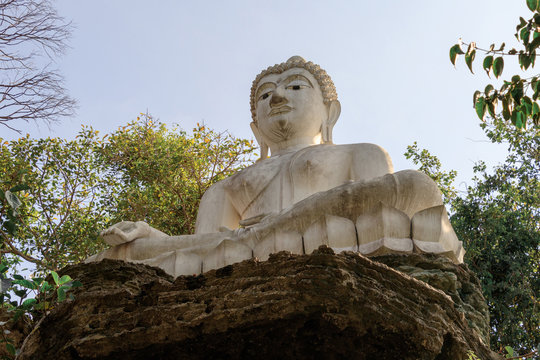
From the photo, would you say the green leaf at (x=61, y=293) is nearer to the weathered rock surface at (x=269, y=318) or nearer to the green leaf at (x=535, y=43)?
the weathered rock surface at (x=269, y=318)

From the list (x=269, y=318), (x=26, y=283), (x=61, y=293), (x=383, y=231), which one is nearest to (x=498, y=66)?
(x=383, y=231)

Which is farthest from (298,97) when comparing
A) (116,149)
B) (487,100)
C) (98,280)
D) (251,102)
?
(116,149)

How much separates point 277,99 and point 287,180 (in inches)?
42.9

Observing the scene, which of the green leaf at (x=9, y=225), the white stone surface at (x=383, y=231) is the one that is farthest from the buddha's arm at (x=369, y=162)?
the green leaf at (x=9, y=225)

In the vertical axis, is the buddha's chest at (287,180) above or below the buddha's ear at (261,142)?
below

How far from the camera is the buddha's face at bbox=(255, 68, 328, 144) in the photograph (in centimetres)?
764

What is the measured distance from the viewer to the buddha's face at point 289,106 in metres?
7.64

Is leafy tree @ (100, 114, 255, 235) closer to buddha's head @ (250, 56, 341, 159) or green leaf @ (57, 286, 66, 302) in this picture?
buddha's head @ (250, 56, 341, 159)

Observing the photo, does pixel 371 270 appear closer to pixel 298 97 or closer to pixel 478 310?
pixel 478 310

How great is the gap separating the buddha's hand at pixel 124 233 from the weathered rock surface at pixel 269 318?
1.73 m

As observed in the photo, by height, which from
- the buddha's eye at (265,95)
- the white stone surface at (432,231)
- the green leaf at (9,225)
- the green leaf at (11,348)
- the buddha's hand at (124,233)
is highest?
the buddha's eye at (265,95)

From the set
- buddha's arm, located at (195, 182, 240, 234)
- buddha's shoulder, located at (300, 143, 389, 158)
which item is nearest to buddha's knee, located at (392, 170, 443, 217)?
buddha's shoulder, located at (300, 143, 389, 158)

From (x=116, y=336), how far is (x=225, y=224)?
352cm

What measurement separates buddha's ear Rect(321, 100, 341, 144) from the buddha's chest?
0.81m
